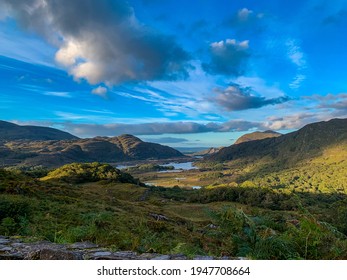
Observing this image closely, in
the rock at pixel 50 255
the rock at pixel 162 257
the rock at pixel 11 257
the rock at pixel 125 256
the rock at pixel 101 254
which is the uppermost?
the rock at pixel 50 255

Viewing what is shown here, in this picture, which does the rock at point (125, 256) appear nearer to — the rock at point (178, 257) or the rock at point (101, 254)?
the rock at point (101, 254)

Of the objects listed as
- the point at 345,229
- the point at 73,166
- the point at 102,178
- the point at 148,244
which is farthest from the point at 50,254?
the point at 73,166

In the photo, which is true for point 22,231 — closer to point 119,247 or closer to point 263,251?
point 119,247

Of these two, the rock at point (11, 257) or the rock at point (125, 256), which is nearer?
the rock at point (11, 257)

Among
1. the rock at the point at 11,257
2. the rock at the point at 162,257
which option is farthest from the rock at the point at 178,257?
the rock at the point at 11,257

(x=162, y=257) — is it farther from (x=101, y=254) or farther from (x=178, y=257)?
(x=101, y=254)

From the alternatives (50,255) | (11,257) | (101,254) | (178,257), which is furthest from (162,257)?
(11,257)

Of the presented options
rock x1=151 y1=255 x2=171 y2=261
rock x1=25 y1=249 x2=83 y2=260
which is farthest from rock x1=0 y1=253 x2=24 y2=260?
rock x1=151 y1=255 x2=171 y2=261

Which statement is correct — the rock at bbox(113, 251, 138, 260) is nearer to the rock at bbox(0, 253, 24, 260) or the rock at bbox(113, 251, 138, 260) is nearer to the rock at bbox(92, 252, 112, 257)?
the rock at bbox(92, 252, 112, 257)

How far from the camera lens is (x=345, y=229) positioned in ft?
115

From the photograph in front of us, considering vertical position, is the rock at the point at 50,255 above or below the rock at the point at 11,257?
above

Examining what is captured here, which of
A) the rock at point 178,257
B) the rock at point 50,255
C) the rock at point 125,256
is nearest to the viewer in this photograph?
the rock at point 50,255
